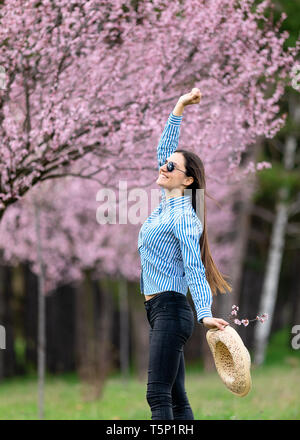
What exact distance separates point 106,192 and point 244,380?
8373 mm

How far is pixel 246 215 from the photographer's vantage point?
2209 cm

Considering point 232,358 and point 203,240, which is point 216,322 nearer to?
point 232,358

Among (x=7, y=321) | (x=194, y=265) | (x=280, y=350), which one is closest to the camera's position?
(x=194, y=265)

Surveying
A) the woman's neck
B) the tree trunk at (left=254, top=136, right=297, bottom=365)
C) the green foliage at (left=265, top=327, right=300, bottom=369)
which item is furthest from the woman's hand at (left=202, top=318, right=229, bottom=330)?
the green foliage at (left=265, top=327, right=300, bottom=369)

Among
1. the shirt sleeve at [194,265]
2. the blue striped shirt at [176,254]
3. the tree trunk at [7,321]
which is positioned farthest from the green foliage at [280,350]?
the shirt sleeve at [194,265]

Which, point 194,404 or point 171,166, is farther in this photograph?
point 194,404

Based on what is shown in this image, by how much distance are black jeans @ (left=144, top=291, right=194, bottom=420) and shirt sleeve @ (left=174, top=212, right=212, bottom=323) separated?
15 centimetres

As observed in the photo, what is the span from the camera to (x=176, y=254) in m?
4.66

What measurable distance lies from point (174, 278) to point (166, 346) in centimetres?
43

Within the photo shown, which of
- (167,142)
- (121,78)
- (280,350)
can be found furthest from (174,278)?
(280,350)

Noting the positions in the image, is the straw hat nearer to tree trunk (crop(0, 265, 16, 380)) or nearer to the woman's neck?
the woman's neck

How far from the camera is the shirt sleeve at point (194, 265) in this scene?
14.5 ft
